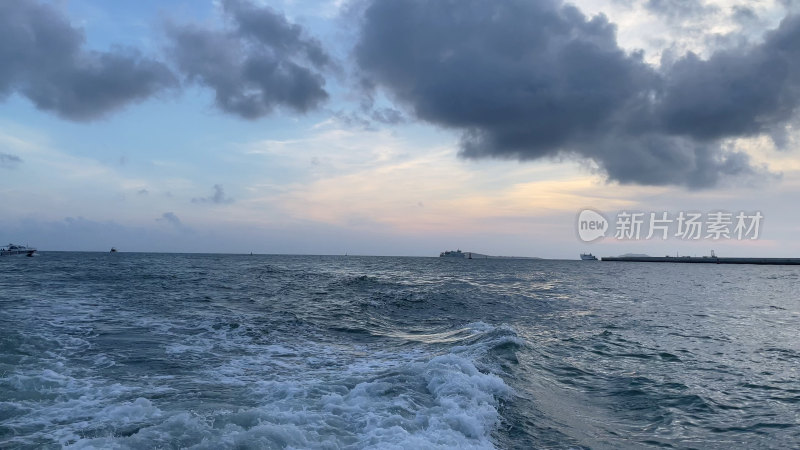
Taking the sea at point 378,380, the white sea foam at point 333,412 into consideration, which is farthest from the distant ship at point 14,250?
the white sea foam at point 333,412

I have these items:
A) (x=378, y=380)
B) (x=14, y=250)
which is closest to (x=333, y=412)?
(x=378, y=380)

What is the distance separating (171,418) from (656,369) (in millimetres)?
A: 13256

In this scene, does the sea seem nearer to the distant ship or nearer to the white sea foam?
the white sea foam

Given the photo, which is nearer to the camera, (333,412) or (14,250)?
(333,412)

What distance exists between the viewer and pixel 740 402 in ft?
33.6

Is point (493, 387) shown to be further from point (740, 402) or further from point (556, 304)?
point (556, 304)

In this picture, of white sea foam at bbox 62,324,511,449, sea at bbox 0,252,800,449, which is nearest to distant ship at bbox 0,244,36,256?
sea at bbox 0,252,800,449

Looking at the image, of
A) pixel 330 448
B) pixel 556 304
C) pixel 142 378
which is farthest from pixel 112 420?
pixel 556 304

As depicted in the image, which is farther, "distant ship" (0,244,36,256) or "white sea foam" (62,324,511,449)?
"distant ship" (0,244,36,256)

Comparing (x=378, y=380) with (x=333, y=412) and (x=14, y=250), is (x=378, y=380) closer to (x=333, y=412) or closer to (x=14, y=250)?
(x=333, y=412)

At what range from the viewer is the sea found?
7523 millimetres

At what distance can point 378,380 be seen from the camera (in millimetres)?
10633

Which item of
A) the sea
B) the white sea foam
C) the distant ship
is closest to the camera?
the white sea foam

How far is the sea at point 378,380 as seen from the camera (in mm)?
7523
